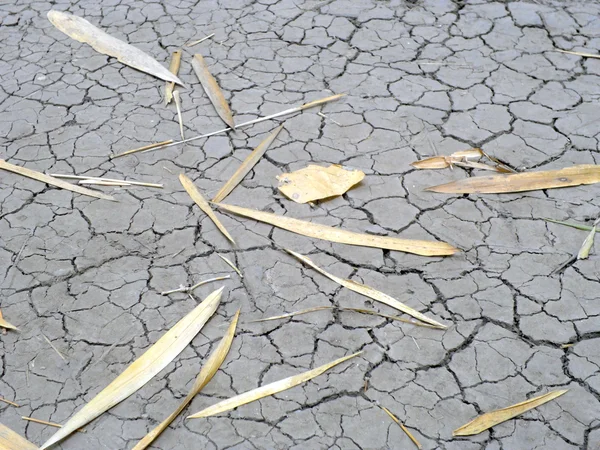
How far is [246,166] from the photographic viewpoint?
424 cm

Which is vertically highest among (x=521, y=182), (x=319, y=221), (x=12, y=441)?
(x=521, y=182)

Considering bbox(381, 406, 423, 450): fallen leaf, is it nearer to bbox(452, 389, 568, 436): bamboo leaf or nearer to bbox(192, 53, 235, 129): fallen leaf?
bbox(452, 389, 568, 436): bamboo leaf

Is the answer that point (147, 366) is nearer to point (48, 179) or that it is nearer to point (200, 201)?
point (200, 201)

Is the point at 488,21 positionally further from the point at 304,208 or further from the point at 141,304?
the point at 141,304

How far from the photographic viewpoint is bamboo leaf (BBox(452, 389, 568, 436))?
288 cm

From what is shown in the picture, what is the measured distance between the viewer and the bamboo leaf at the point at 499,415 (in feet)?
9.44

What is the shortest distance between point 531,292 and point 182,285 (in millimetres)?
1708

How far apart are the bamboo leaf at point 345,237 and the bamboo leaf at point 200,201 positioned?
98 mm

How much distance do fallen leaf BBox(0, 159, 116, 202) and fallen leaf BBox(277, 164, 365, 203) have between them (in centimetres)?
101

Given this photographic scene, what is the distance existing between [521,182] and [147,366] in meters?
2.30

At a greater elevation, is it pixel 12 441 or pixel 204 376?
pixel 204 376

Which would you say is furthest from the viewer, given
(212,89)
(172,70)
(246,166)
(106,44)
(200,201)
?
(106,44)

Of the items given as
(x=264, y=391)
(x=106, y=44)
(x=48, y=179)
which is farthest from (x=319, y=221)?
(x=106, y=44)

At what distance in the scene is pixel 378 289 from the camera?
349 cm
